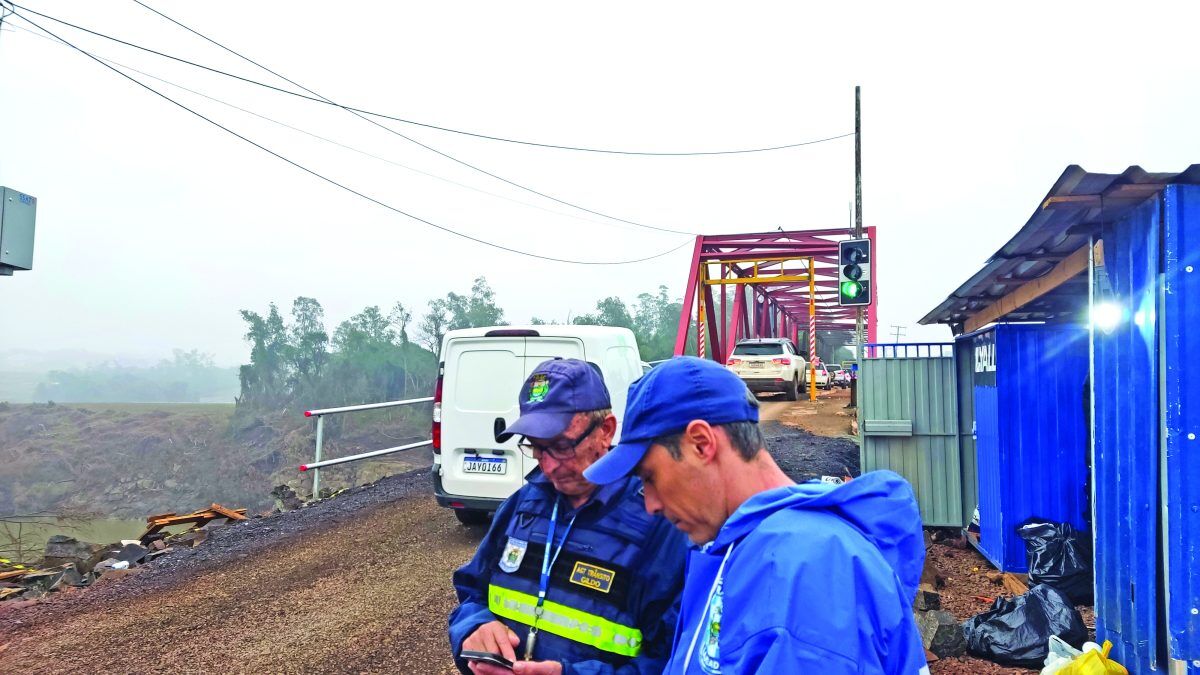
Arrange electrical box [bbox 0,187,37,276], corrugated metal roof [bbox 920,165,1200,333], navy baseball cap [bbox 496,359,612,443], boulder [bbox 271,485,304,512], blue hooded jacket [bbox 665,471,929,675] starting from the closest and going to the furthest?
1. blue hooded jacket [bbox 665,471,929,675]
2. navy baseball cap [bbox 496,359,612,443]
3. corrugated metal roof [bbox 920,165,1200,333]
4. electrical box [bbox 0,187,37,276]
5. boulder [bbox 271,485,304,512]

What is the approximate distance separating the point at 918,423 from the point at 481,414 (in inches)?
185

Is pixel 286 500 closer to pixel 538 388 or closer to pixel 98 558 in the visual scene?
pixel 98 558

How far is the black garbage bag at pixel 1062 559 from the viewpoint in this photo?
4770 millimetres

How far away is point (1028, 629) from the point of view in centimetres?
418

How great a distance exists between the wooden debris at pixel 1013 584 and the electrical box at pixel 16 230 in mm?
8313

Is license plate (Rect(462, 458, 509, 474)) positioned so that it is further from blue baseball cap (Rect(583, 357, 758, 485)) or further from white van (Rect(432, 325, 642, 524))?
blue baseball cap (Rect(583, 357, 758, 485))

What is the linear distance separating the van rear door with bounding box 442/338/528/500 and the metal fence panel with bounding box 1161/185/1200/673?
181 inches

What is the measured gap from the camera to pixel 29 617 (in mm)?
5383

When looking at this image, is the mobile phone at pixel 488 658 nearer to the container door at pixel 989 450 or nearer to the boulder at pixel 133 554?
the container door at pixel 989 450

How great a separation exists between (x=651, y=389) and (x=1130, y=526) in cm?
382

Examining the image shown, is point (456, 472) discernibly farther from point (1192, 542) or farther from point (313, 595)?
point (1192, 542)

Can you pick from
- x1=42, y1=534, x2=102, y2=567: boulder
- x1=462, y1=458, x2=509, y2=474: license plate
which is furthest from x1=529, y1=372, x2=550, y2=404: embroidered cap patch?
x1=42, y1=534, x2=102, y2=567: boulder

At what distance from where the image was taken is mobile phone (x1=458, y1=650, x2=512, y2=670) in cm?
176

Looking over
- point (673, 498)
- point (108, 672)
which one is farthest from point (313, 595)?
point (673, 498)
